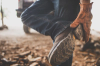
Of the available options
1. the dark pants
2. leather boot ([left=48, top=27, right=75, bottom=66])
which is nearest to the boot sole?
leather boot ([left=48, top=27, right=75, bottom=66])

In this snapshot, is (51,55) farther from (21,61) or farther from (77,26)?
(21,61)

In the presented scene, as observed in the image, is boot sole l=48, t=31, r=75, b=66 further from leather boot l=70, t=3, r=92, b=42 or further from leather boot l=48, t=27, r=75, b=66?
leather boot l=70, t=3, r=92, b=42

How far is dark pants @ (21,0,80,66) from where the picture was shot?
90cm

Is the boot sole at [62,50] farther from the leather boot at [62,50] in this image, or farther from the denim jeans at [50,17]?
the denim jeans at [50,17]

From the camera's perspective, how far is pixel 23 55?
2105 mm

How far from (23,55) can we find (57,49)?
1.47m

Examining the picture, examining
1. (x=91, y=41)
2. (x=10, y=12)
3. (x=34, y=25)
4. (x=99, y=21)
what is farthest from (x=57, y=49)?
(x=10, y=12)

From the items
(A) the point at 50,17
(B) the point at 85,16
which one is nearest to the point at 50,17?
(A) the point at 50,17

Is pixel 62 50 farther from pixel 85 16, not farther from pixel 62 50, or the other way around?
pixel 85 16

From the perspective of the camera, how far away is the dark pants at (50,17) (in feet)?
2.96

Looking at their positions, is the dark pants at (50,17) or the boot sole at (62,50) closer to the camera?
the boot sole at (62,50)

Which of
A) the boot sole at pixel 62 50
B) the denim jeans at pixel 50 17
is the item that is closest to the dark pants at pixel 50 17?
the denim jeans at pixel 50 17

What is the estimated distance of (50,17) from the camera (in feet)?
3.21

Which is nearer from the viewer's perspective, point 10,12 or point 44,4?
point 44,4
